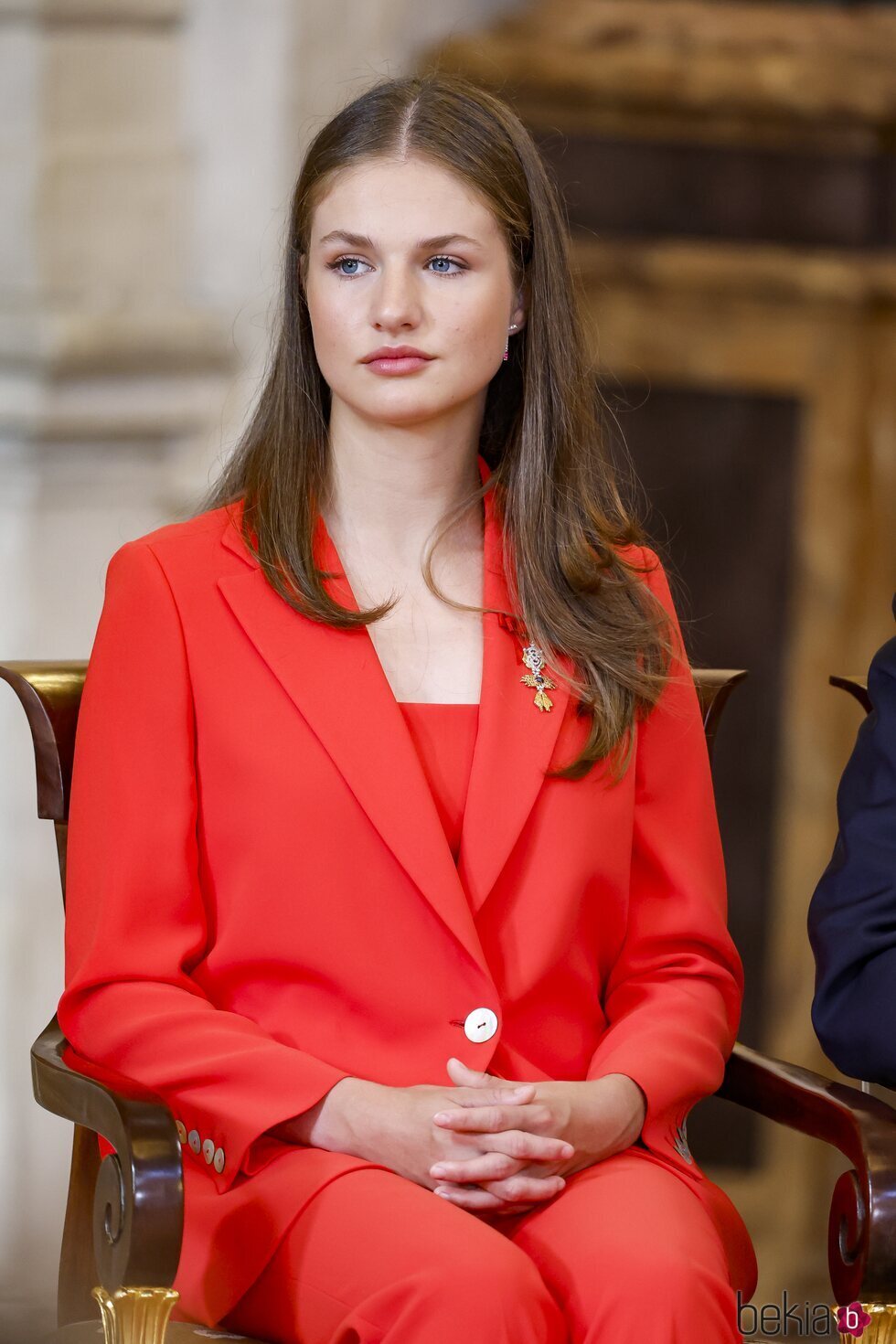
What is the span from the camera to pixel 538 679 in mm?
2023

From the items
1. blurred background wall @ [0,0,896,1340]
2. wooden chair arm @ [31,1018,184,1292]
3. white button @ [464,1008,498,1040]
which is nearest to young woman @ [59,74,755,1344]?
white button @ [464,1008,498,1040]

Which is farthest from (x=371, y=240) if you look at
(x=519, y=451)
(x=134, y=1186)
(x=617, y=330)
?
(x=617, y=330)

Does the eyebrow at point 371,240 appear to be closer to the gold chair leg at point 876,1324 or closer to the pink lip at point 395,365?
the pink lip at point 395,365

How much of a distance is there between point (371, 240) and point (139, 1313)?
1115 mm

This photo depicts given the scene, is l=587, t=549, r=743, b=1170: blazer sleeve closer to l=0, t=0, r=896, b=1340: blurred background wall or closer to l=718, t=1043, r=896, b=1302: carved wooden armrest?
l=718, t=1043, r=896, b=1302: carved wooden armrest

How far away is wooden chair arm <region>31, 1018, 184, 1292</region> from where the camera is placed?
1538mm

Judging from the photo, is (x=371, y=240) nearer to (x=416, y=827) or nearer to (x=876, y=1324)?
(x=416, y=827)

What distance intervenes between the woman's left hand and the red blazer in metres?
0.05

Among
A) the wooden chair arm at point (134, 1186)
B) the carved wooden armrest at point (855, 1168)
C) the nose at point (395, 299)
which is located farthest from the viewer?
the nose at point (395, 299)

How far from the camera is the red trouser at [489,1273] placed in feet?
5.14

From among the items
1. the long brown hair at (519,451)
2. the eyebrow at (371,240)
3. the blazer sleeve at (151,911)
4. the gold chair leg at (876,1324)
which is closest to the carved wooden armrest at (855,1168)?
the gold chair leg at (876,1324)

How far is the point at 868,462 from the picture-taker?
12.5ft

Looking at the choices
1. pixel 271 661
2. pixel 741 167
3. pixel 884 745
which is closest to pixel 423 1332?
pixel 271 661

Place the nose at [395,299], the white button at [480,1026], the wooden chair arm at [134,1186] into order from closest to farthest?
the wooden chair arm at [134,1186] < the white button at [480,1026] < the nose at [395,299]
